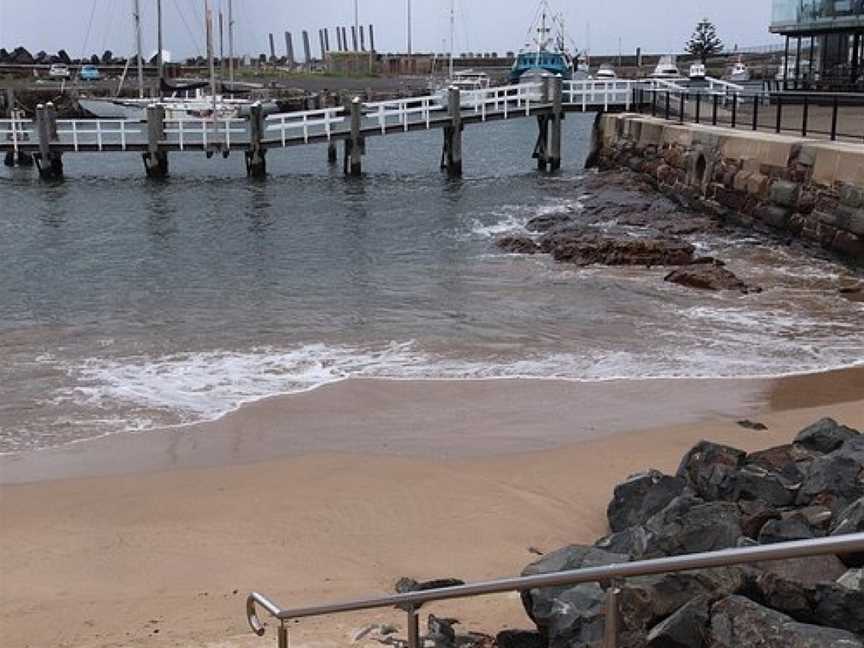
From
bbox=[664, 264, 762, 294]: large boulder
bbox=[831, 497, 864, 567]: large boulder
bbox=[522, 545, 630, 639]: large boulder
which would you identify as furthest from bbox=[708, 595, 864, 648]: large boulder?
bbox=[664, 264, 762, 294]: large boulder

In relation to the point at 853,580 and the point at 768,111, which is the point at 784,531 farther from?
the point at 768,111

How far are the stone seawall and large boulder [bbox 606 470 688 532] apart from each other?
1188 centimetres

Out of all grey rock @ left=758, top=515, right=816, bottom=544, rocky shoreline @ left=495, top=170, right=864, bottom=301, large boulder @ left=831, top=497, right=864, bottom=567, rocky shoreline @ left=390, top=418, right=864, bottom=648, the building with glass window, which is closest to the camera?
rocky shoreline @ left=390, top=418, right=864, bottom=648

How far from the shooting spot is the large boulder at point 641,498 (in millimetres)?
6656

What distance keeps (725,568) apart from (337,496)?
171 inches

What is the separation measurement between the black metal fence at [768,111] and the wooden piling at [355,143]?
Result: 985 cm

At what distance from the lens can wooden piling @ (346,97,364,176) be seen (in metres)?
35.3

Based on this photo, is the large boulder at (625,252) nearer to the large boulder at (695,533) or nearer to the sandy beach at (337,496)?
the sandy beach at (337,496)

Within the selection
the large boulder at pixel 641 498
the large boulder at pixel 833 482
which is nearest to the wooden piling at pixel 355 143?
the large boulder at pixel 641 498

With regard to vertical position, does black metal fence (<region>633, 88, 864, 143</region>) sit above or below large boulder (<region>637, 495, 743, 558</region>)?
above

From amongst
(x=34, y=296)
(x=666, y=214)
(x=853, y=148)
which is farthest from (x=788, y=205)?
(x=34, y=296)

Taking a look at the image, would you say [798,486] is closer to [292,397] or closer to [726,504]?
[726,504]

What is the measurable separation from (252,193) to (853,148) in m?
19.0

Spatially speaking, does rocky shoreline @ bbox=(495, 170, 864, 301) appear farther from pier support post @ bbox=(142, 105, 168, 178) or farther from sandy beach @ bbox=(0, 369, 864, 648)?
pier support post @ bbox=(142, 105, 168, 178)
